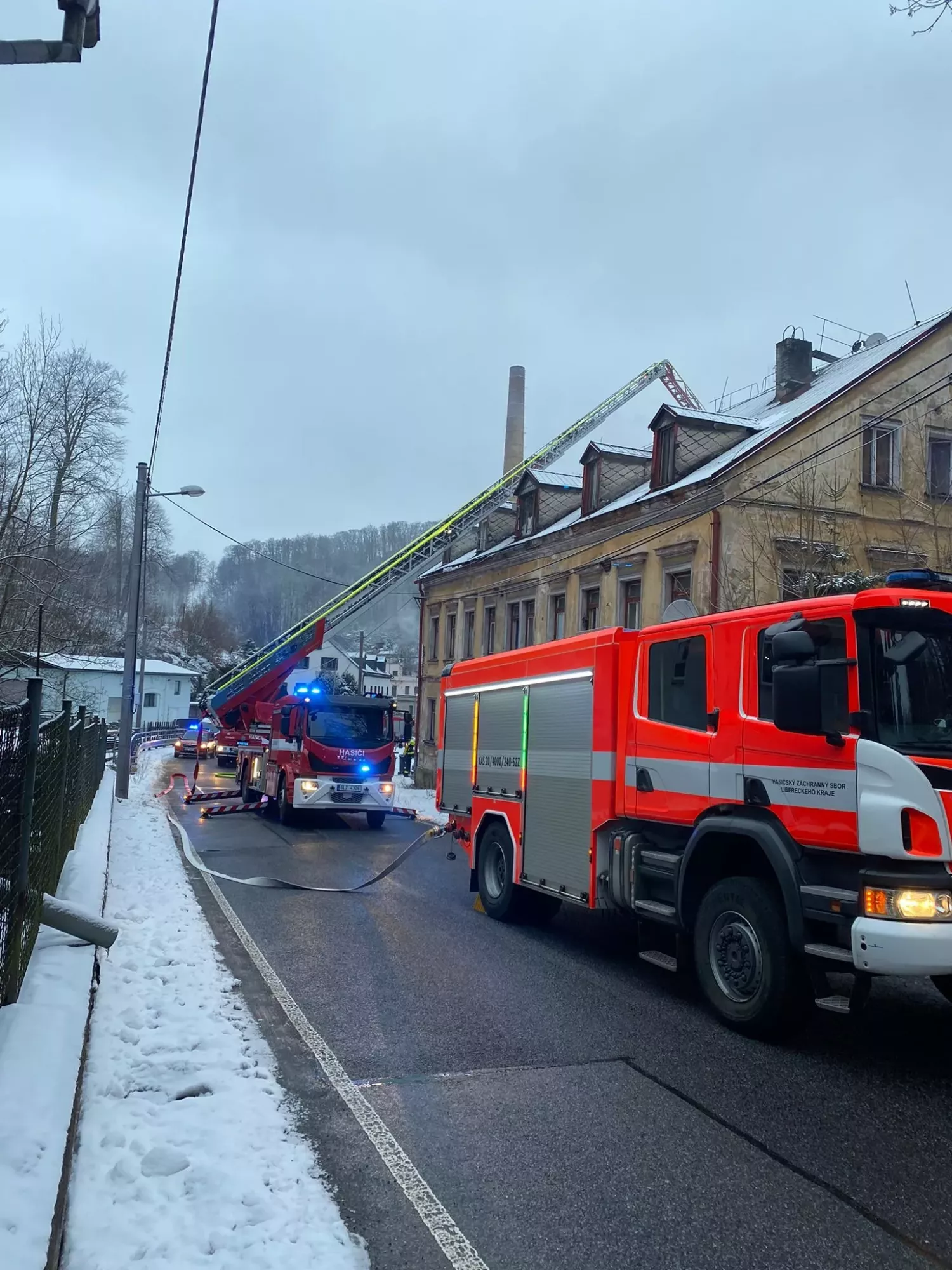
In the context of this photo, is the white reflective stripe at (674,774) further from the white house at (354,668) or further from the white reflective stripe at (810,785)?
the white house at (354,668)

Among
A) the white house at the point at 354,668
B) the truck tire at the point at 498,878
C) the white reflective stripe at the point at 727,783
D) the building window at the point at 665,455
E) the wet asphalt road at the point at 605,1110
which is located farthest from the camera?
the white house at the point at 354,668

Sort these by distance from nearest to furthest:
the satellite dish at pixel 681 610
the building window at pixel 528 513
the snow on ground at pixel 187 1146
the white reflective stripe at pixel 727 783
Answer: the snow on ground at pixel 187 1146
the white reflective stripe at pixel 727 783
the satellite dish at pixel 681 610
the building window at pixel 528 513

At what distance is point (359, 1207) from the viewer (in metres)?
3.64

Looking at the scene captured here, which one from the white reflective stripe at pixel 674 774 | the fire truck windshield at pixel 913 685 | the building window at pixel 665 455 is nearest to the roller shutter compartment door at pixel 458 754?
the white reflective stripe at pixel 674 774

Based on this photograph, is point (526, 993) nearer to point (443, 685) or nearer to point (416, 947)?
point (416, 947)

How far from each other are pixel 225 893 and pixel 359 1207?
7351 millimetres

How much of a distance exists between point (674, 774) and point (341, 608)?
58.2ft

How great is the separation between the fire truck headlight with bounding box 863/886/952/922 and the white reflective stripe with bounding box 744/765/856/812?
0.51m

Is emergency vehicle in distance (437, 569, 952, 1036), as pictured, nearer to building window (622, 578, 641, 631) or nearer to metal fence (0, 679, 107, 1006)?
metal fence (0, 679, 107, 1006)

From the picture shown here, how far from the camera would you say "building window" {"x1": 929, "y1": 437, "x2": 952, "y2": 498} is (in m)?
20.5

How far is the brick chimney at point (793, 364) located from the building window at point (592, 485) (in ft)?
16.5

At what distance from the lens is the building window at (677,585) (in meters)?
20.3

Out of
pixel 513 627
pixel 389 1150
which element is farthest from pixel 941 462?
pixel 389 1150

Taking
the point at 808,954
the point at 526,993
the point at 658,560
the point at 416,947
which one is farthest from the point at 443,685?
the point at 658,560
